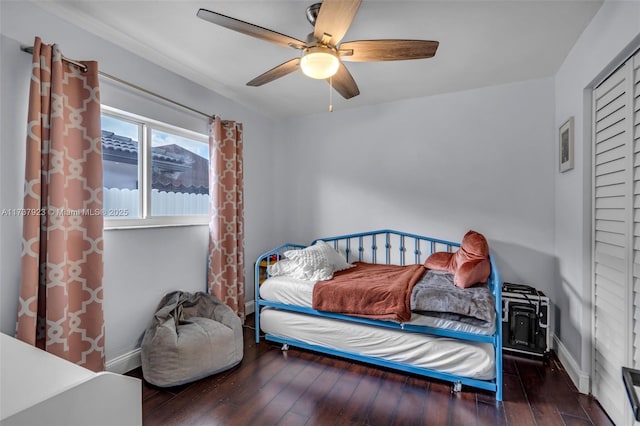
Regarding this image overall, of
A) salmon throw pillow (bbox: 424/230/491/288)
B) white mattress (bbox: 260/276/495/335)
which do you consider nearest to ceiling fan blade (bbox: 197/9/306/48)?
white mattress (bbox: 260/276/495/335)

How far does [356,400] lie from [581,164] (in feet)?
7.11

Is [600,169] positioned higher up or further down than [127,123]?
further down

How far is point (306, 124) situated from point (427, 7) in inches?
88.4

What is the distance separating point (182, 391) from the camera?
6.73 ft

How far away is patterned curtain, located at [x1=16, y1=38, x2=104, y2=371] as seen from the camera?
168 cm

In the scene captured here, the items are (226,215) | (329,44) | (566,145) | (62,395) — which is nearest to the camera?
(62,395)

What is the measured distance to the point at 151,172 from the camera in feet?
8.20

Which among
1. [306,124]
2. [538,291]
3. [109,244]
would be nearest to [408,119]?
[306,124]

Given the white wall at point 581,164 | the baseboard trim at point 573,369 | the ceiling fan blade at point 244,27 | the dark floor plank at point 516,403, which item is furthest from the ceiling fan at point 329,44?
the baseboard trim at point 573,369

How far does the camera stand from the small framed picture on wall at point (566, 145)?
7.39 ft

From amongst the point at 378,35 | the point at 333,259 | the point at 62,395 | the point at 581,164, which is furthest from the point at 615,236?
the point at 62,395

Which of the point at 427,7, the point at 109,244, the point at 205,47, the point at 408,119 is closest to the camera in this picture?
the point at 427,7

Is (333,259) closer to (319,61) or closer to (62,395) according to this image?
(319,61)

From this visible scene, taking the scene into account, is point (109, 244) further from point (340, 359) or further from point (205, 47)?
point (340, 359)
